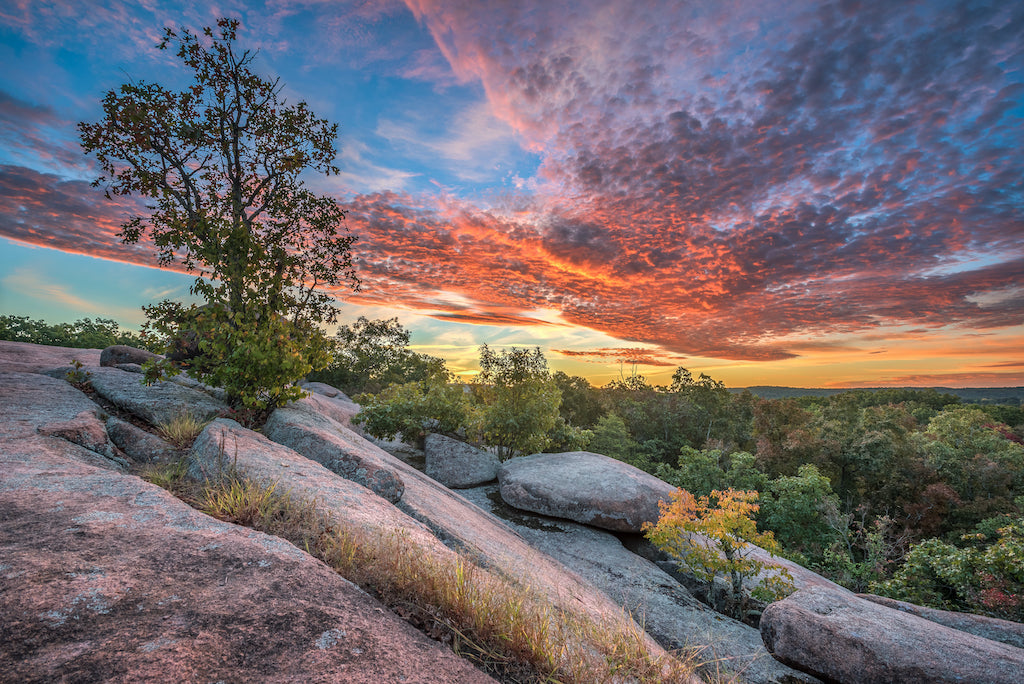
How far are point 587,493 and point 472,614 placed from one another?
914 centimetres

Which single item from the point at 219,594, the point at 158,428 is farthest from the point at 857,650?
the point at 158,428

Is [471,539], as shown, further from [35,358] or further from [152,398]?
[35,358]

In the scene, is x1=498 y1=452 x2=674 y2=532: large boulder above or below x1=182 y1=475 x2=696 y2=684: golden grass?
below

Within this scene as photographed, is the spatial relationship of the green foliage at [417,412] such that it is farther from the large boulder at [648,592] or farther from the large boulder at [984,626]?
the large boulder at [984,626]

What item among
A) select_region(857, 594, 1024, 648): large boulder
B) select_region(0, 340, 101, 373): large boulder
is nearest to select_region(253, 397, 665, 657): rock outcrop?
select_region(0, 340, 101, 373): large boulder

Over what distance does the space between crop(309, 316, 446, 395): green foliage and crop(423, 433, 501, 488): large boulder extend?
20140 mm

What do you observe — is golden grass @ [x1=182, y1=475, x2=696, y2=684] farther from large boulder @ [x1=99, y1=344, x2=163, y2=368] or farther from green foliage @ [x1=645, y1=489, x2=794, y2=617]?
large boulder @ [x1=99, y1=344, x2=163, y2=368]

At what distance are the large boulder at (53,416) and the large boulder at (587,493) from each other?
8933 mm

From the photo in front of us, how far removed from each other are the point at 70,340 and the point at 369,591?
3158cm

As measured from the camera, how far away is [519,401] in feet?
50.5

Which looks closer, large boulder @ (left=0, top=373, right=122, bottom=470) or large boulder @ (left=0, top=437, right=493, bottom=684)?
Result: large boulder @ (left=0, top=437, right=493, bottom=684)

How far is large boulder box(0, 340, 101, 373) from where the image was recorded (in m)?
8.12

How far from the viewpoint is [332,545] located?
11.6 feet

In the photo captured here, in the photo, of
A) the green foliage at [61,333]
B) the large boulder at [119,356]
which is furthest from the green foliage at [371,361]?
the large boulder at [119,356]
